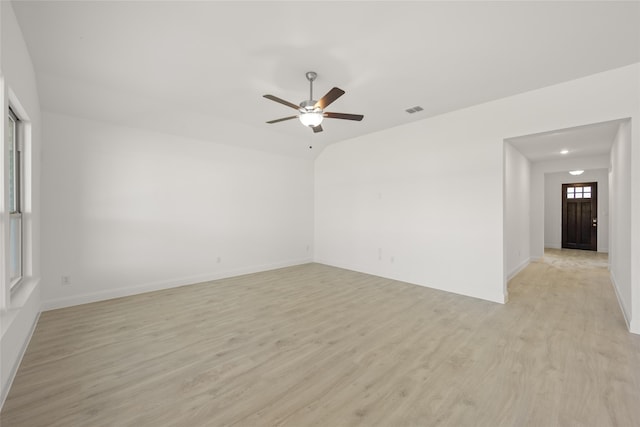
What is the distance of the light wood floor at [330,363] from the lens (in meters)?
1.81

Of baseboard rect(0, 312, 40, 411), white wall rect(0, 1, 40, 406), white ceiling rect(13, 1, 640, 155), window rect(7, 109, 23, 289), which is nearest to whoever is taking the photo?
baseboard rect(0, 312, 40, 411)

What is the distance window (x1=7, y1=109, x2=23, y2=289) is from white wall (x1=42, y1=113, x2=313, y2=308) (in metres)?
0.82

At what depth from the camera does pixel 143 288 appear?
4.45 meters

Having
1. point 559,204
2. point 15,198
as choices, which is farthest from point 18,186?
point 559,204

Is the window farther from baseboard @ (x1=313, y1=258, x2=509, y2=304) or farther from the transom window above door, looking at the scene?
the transom window above door

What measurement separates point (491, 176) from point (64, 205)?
6287 millimetres

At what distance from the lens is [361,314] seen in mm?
3537

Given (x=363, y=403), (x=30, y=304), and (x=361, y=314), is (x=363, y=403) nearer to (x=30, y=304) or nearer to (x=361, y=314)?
(x=361, y=314)

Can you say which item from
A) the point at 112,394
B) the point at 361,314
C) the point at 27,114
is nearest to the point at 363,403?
the point at 361,314

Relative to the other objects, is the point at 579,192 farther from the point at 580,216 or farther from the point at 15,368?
the point at 15,368

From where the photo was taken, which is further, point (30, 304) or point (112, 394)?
point (30, 304)

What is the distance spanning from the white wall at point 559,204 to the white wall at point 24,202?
448 inches

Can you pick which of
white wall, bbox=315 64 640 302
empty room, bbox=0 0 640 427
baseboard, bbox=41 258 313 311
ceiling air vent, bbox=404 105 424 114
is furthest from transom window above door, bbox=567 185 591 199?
baseboard, bbox=41 258 313 311

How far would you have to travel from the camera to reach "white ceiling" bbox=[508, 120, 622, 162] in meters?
4.41
